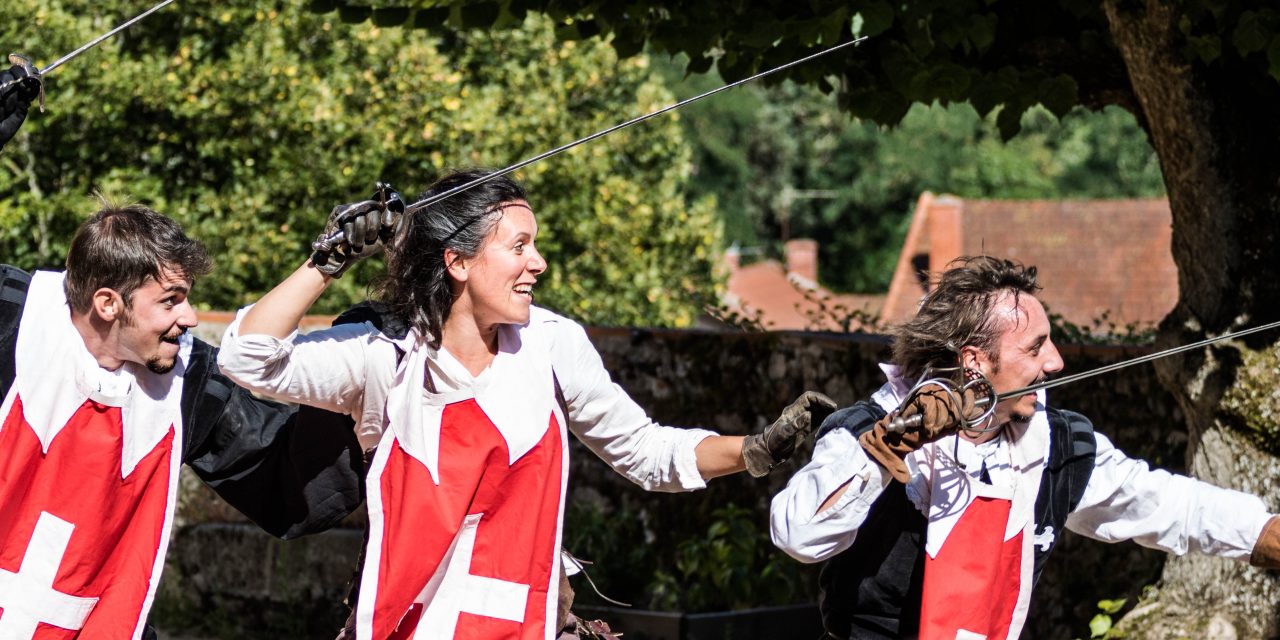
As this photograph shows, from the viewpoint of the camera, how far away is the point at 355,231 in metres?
3.00

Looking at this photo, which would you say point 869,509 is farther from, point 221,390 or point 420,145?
point 420,145

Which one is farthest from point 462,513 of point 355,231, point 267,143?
point 267,143

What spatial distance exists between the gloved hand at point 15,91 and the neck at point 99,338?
419mm

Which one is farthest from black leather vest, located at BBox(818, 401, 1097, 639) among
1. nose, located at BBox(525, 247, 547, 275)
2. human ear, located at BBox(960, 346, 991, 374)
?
nose, located at BBox(525, 247, 547, 275)

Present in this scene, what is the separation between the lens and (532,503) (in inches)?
128

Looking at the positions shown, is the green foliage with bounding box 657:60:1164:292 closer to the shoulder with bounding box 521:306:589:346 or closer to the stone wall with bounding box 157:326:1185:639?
the stone wall with bounding box 157:326:1185:639

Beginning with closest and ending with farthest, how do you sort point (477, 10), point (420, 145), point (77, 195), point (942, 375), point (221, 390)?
point (942, 375), point (221, 390), point (477, 10), point (77, 195), point (420, 145)

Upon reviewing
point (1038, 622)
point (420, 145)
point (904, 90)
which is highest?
point (420, 145)

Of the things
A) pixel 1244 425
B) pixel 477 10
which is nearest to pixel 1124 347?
pixel 1244 425

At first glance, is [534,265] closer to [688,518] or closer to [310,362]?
[310,362]

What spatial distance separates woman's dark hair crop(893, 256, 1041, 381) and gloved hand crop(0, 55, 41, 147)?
1.98 metres

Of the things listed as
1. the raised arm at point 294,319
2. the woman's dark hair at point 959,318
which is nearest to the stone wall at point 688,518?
the woman's dark hair at point 959,318

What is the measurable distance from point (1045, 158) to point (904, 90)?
50.4m

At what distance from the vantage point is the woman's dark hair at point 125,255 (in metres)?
3.38
